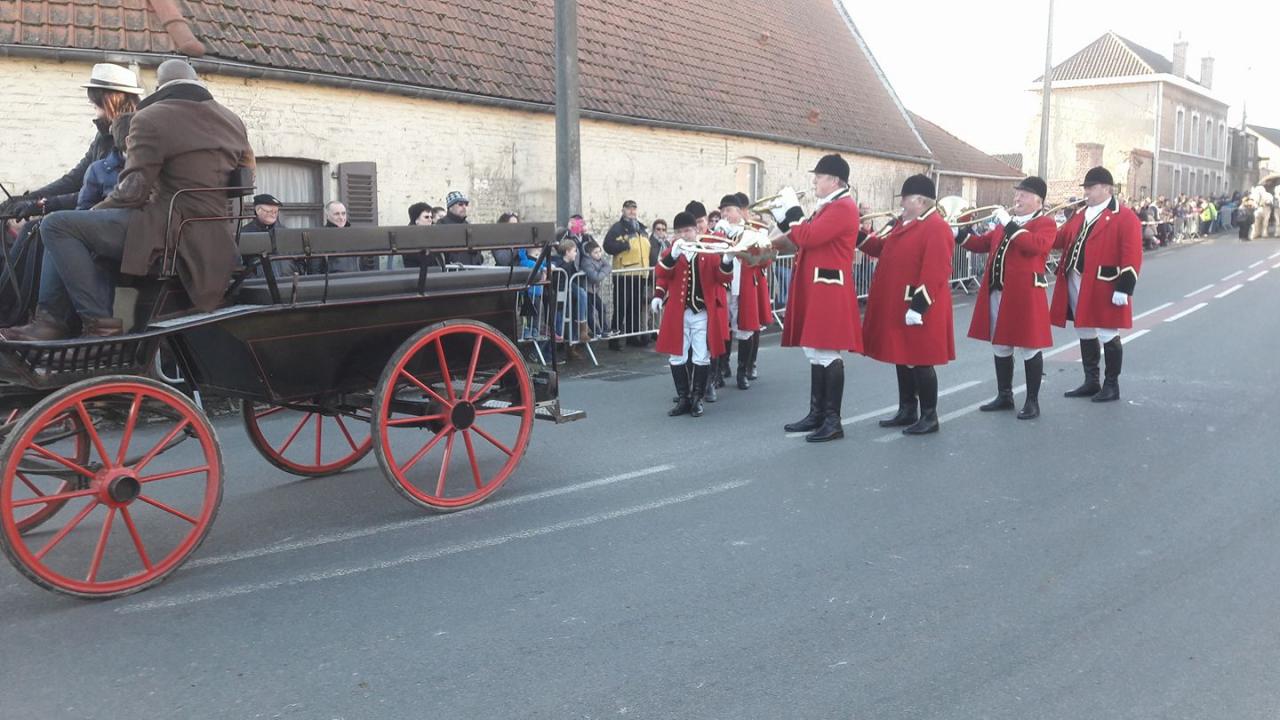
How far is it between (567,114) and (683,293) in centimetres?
434

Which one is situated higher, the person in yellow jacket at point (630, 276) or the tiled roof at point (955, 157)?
the tiled roof at point (955, 157)

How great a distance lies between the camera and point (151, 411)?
4805 mm

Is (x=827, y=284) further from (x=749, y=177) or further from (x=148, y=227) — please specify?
(x=749, y=177)

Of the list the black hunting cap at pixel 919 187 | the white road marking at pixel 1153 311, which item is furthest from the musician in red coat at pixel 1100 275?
the white road marking at pixel 1153 311

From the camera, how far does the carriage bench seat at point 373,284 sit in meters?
5.23

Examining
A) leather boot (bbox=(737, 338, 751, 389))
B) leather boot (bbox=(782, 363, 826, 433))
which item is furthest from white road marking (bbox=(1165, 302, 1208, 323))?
leather boot (bbox=(782, 363, 826, 433))

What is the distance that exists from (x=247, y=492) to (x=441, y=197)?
752cm

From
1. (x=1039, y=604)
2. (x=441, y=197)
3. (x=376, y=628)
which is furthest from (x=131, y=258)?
(x=441, y=197)

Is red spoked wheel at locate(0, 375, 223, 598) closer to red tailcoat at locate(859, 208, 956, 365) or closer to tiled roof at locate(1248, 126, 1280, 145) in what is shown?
red tailcoat at locate(859, 208, 956, 365)

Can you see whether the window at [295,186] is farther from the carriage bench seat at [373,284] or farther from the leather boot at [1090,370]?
the leather boot at [1090,370]

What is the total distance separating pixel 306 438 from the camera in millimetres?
7809

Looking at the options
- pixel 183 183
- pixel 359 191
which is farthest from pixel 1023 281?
pixel 359 191

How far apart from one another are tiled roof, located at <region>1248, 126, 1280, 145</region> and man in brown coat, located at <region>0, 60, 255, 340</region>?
8596 cm

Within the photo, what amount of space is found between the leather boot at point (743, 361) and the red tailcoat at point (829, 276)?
2448 mm
